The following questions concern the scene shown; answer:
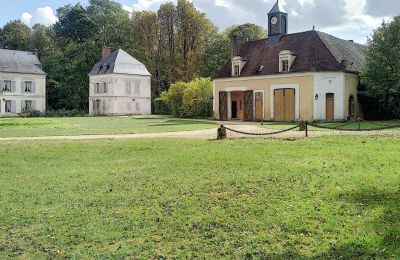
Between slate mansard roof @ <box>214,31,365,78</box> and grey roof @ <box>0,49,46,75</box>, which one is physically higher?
grey roof @ <box>0,49,46,75</box>

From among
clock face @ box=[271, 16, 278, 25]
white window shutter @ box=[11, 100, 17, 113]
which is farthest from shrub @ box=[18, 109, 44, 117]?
clock face @ box=[271, 16, 278, 25]

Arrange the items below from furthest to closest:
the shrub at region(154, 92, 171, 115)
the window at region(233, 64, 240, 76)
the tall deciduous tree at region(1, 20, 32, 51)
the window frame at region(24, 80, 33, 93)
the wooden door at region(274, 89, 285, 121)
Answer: the tall deciduous tree at region(1, 20, 32, 51)
the window frame at region(24, 80, 33, 93)
the shrub at region(154, 92, 171, 115)
the window at region(233, 64, 240, 76)
the wooden door at region(274, 89, 285, 121)

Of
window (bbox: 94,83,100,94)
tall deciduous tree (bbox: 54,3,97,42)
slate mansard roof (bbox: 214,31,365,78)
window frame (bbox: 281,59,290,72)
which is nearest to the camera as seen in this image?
slate mansard roof (bbox: 214,31,365,78)

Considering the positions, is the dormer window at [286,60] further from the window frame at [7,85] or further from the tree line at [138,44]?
the window frame at [7,85]

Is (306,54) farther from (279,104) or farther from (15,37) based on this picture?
(15,37)

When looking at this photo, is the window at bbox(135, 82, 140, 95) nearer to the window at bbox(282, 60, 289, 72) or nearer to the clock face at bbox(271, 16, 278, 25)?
the clock face at bbox(271, 16, 278, 25)

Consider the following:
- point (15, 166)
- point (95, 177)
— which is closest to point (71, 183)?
point (95, 177)

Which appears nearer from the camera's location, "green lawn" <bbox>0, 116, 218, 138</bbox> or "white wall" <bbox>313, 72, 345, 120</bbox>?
"green lawn" <bbox>0, 116, 218, 138</bbox>

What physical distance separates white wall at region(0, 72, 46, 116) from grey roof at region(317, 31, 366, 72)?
1394 inches

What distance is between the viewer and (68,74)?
2238 inches

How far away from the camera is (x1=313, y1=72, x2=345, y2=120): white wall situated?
29.5 meters

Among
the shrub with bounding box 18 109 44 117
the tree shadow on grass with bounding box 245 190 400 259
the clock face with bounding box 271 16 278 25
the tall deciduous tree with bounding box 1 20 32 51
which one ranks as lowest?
A: the tree shadow on grass with bounding box 245 190 400 259

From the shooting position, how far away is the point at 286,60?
31703 millimetres

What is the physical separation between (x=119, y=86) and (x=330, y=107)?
2795 centimetres
